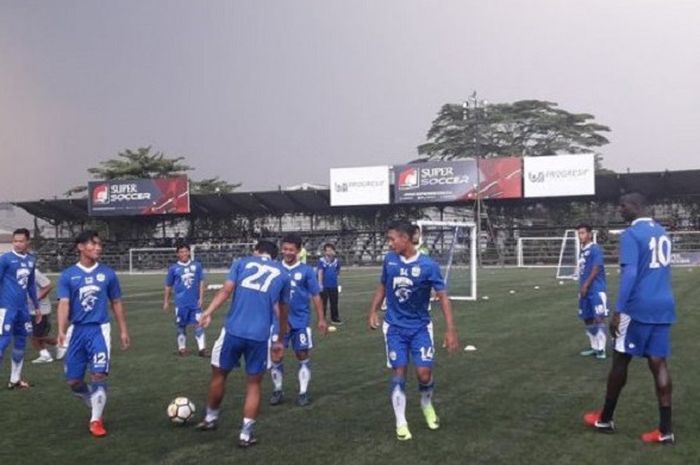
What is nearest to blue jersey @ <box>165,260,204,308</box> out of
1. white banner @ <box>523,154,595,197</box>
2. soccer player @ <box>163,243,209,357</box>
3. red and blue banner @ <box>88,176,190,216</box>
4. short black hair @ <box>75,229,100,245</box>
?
soccer player @ <box>163,243,209,357</box>

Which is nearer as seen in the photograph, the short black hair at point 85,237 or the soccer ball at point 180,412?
the short black hair at point 85,237

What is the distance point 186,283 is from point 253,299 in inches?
256

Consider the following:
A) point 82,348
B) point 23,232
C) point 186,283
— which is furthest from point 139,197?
point 82,348

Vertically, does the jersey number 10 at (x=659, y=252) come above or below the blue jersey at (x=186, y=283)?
above

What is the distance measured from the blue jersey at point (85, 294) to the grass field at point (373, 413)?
3.95 feet

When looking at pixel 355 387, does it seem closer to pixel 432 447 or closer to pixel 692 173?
pixel 432 447

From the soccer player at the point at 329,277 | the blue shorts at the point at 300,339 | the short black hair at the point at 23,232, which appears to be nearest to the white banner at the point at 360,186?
the soccer player at the point at 329,277

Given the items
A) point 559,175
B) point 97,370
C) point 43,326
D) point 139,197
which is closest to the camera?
point 97,370

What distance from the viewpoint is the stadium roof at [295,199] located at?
46969mm

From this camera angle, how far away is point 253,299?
7.09 metres

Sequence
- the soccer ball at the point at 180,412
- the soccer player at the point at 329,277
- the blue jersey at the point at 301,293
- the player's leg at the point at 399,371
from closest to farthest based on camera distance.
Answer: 1. the player's leg at the point at 399,371
2. the soccer ball at the point at 180,412
3. the blue jersey at the point at 301,293
4. the soccer player at the point at 329,277

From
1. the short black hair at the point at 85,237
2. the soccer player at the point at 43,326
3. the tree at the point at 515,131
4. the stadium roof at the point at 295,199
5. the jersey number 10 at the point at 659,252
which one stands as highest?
the tree at the point at 515,131

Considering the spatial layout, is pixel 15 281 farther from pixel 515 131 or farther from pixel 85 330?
pixel 515 131

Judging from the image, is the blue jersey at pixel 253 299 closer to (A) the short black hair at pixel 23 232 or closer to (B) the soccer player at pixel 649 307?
(B) the soccer player at pixel 649 307
